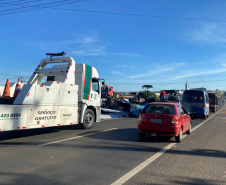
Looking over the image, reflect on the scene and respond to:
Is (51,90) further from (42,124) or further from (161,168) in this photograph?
(161,168)

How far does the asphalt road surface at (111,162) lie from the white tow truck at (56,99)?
993mm

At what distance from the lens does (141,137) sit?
353 inches

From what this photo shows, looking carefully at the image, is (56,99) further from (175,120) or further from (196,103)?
(196,103)

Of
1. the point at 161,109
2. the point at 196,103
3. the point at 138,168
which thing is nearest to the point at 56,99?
the point at 161,109

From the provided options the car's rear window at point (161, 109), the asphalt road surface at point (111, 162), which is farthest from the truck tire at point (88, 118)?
the car's rear window at point (161, 109)

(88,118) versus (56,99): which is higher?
(56,99)

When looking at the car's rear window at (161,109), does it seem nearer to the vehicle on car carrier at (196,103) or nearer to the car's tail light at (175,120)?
the car's tail light at (175,120)

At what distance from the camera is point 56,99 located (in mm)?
9102

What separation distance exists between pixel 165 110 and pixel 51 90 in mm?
4654

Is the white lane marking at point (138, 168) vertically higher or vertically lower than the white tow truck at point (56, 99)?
lower

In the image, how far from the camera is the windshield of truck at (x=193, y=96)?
19.6 meters

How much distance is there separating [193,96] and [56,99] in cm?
1463

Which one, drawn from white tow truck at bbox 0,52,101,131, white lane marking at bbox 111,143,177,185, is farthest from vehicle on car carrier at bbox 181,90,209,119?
white lane marking at bbox 111,143,177,185

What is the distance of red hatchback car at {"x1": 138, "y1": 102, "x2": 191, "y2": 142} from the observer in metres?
8.04
